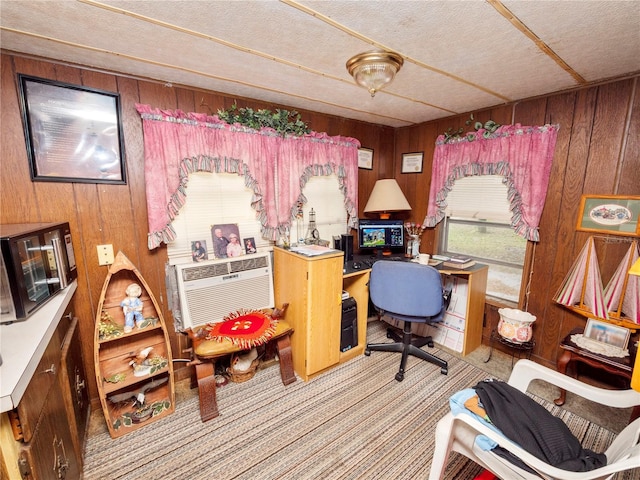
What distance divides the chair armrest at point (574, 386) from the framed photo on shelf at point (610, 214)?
1.20 metres

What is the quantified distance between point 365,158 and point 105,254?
8.22ft

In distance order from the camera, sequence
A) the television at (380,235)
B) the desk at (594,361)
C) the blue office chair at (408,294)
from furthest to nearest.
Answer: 1. the television at (380,235)
2. the blue office chair at (408,294)
3. the desk at (594,361)

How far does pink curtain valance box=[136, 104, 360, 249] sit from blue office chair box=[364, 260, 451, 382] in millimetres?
969

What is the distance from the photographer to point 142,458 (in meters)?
1.57

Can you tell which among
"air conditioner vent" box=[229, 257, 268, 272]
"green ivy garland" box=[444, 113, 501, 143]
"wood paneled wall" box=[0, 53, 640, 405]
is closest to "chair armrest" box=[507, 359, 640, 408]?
"wood paneled wall" box=[0, 53, 640, 405]

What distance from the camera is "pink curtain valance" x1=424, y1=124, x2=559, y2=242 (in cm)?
224

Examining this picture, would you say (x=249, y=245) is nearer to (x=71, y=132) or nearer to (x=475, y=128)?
(x=71, y=132)

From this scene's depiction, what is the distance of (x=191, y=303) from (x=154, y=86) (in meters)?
1.52

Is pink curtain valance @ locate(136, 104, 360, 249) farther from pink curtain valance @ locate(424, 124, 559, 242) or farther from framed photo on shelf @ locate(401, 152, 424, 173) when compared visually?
pink curtain valance @ locate(424, 124, 559, 242)

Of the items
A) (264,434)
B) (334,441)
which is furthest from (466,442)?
(264,434)

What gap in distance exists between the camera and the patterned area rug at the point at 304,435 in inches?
59.6

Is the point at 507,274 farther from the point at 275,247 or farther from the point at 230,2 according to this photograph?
the point at 230,2

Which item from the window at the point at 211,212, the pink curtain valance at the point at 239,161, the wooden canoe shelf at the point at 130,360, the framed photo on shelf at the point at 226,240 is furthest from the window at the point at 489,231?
the wooden canoe shelf at the point at 130,360

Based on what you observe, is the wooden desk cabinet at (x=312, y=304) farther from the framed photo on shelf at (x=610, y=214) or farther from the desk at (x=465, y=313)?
the framed photo on shelf at (x=610, y=214)
